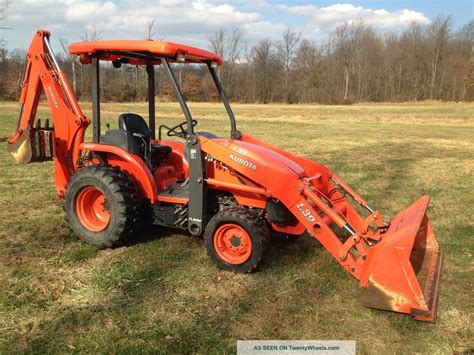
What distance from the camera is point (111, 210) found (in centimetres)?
478

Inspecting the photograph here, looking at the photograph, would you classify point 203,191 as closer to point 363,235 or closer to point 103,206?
point 103,206

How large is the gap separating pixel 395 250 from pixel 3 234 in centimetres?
460

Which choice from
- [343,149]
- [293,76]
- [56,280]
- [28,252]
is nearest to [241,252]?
[56,280]

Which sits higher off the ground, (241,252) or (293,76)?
(293,76)

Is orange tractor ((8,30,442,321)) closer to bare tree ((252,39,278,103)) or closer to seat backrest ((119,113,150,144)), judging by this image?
seat backrest ((119,113,150,144))

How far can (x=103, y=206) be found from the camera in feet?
17.0

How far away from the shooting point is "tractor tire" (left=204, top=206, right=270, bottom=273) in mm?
4250

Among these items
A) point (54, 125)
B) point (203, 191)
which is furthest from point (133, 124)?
point (203, 191)

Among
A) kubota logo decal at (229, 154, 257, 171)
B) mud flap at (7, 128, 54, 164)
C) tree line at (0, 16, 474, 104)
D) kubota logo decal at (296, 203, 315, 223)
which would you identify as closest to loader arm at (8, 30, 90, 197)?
mud flap at (7, 128, 54, 164)

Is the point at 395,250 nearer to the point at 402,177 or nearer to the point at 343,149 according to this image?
the point at 402,177

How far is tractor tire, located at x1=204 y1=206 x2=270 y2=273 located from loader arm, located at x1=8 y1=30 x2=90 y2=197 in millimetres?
2216

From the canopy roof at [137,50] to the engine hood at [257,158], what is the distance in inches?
39.4

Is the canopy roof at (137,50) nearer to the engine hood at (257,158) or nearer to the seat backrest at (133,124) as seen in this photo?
the seat backrest at (133,124)

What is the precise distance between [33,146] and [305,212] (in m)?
3.53
